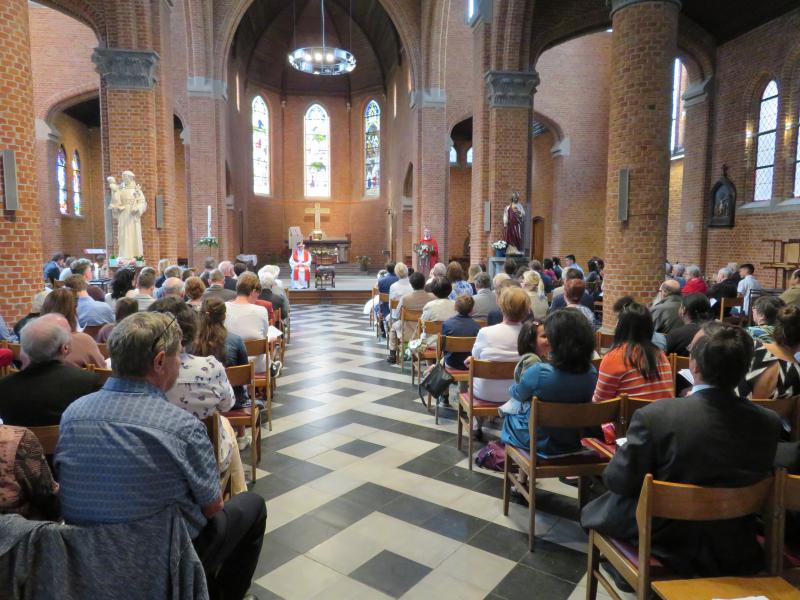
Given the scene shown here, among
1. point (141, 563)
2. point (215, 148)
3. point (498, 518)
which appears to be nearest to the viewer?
point (141, 563)

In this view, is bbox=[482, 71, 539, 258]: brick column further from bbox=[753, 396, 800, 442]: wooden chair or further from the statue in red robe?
Answer: bbox=[753, 396, 800, 442]: wooden chair

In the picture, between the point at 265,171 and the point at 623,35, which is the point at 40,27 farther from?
the point at 623,35

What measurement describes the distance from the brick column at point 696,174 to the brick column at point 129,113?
13372mm

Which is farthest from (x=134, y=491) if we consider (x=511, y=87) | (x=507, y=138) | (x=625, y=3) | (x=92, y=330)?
(x=511, y=87)

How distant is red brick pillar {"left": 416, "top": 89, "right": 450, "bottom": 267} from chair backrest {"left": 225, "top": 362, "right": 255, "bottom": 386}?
15.2 metres

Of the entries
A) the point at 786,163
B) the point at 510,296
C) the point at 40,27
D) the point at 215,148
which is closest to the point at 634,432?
the point at 510,296

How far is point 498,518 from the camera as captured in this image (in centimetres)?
349

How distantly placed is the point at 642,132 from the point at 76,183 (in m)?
21.1

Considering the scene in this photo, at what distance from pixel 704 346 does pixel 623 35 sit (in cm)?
695

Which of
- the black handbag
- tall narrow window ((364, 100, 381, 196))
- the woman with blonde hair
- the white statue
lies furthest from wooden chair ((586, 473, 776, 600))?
tall narrow window ((364, 100, 381, 196))

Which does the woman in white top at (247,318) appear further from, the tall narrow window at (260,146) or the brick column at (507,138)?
the tall narrow window at (260,146)

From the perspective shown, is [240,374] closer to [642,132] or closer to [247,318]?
[247,318]

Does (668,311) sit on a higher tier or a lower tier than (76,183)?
lower

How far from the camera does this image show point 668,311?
5.52 metres
